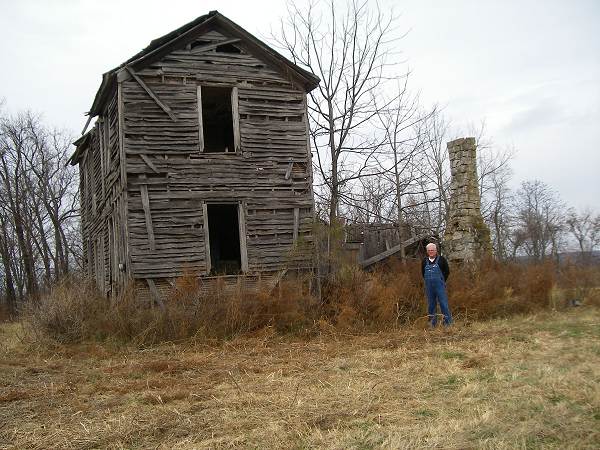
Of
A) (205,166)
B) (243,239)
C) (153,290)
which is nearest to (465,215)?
(243,239)

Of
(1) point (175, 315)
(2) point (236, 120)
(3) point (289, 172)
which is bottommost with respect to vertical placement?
(1) point (175, 315)

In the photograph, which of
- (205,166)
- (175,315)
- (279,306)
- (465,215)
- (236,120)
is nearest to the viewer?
(175,315)

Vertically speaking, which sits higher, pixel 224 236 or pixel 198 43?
pixel 198 43

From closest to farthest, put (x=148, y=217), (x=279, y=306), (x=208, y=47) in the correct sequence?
(x=279, y=306), (x=148, y=217), (x=208, y=47)

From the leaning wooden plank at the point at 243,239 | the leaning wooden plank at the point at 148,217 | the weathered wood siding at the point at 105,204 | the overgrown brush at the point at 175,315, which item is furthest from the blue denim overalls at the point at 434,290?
the weathered wood siding at the point at 105,204

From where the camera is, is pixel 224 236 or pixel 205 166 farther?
pixel 224 236

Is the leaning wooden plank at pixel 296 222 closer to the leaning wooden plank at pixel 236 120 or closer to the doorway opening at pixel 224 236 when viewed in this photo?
the leaning wooden plank at pixel 236 120

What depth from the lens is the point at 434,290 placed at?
1065 centimetres

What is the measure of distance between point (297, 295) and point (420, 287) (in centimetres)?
273

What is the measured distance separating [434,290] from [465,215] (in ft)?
13.8

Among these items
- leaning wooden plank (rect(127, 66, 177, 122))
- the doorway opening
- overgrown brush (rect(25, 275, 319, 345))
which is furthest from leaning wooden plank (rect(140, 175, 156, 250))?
the doorway opening

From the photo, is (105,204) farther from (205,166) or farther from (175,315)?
(175,315)

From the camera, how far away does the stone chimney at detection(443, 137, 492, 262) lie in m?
14.1

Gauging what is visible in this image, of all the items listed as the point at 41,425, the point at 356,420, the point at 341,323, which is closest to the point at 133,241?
the point at 341,323
